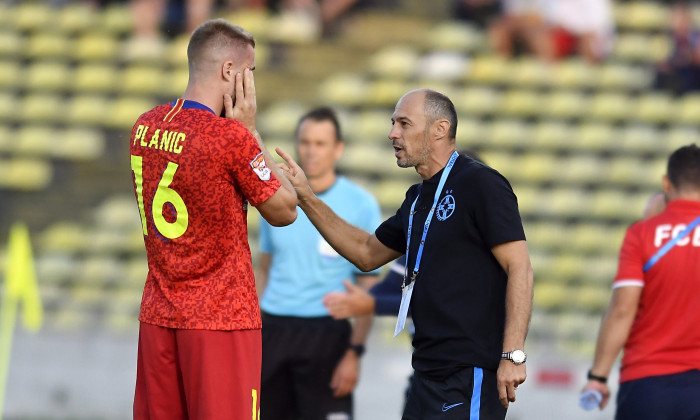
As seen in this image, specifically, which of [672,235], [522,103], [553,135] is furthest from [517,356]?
[522,103]

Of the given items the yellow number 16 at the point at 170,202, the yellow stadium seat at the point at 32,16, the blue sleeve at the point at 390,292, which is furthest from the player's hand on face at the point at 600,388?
the yellow stadium seat at the point at 32,16

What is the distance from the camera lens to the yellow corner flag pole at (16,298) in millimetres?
6965

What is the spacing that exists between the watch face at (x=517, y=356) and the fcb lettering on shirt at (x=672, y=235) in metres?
1.30

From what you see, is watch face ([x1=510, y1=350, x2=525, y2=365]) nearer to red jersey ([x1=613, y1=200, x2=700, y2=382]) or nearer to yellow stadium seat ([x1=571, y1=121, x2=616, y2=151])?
red jersey ([x1=613, y1=200, x2=700, y2=382])

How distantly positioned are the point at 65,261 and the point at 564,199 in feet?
20.0

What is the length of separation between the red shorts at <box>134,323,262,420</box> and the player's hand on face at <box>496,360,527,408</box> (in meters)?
0.89

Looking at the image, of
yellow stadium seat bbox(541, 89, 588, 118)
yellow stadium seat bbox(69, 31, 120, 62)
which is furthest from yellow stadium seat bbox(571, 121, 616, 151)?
yellow stadium seat bbox(69, 31, 120, 62)

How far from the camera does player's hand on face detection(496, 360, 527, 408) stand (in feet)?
11.7

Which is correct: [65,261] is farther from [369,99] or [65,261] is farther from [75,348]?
[369,99]

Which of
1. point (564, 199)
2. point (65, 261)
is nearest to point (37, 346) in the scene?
point (65, 261)

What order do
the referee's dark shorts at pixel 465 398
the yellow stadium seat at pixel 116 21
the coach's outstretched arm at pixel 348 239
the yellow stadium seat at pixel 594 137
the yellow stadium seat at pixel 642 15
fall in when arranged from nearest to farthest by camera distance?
the referee's dark shorts at pixel 465 398 < the coach's outstretched arm at pixel 348 239 < the yellow stadium seat at pixel 594 137 < the yellow stadium seat at pixel 116 21 < the yellow stadium seat at pixel 642 15

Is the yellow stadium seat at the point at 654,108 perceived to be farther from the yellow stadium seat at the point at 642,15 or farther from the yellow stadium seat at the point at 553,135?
the yellow stadium seat at the point at 642,15

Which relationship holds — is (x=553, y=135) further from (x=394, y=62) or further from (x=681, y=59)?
(x=394, y=62)

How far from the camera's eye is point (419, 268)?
3.83 metres
